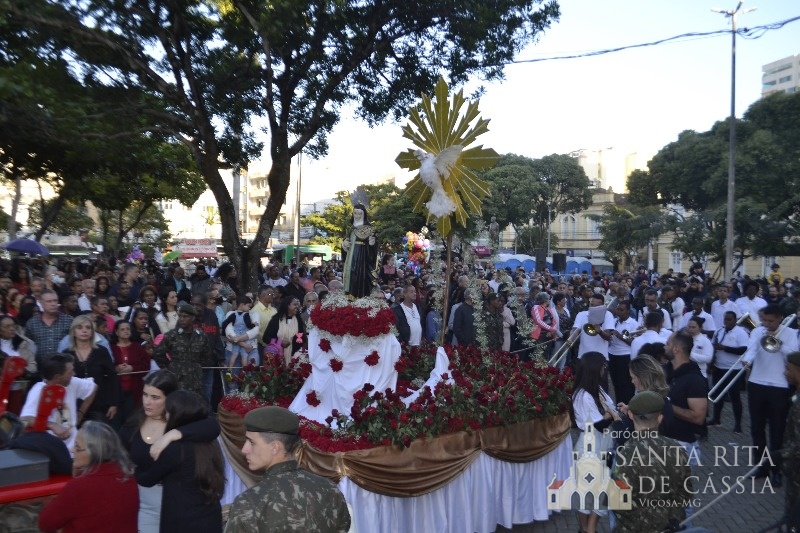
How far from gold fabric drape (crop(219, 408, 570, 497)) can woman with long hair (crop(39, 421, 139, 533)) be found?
7.47 feet

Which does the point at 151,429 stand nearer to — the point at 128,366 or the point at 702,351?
the point at 128,366

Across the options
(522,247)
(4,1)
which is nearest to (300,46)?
(4,1)

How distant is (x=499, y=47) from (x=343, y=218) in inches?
1406

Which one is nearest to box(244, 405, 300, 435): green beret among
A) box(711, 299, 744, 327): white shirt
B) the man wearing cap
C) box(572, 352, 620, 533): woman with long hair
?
the man wearing cap

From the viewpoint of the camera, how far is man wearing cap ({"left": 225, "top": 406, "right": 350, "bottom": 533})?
3.20 m

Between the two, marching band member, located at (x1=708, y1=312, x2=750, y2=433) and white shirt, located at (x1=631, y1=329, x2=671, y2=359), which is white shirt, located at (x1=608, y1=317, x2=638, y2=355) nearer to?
white shirt, located at (x1=631, y1=329, x2=671, y2=359)

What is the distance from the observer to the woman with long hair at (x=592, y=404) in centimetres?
623

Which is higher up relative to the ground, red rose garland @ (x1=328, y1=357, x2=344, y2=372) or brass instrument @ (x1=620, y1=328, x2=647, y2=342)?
red rose garland @ (x1=328, y1=357, x2=344, y2=372)

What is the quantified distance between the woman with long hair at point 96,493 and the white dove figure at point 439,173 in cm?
482

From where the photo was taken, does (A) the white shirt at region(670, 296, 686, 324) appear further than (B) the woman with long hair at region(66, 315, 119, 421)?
Yes

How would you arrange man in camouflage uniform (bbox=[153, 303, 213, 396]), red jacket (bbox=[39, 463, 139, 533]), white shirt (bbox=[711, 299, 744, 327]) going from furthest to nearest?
white shirt (bbox=[711, 299, 744, 327]) → man in camouflage uniform (bbox=[153, 303, 213, 396]) → red jacket (bbox=[39, 463, 139, 533])

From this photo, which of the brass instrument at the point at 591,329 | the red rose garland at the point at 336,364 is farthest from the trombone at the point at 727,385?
the red rose garland at the point at 336,364

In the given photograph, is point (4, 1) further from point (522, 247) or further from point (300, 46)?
point (522, 247)

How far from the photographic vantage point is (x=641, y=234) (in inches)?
1264
